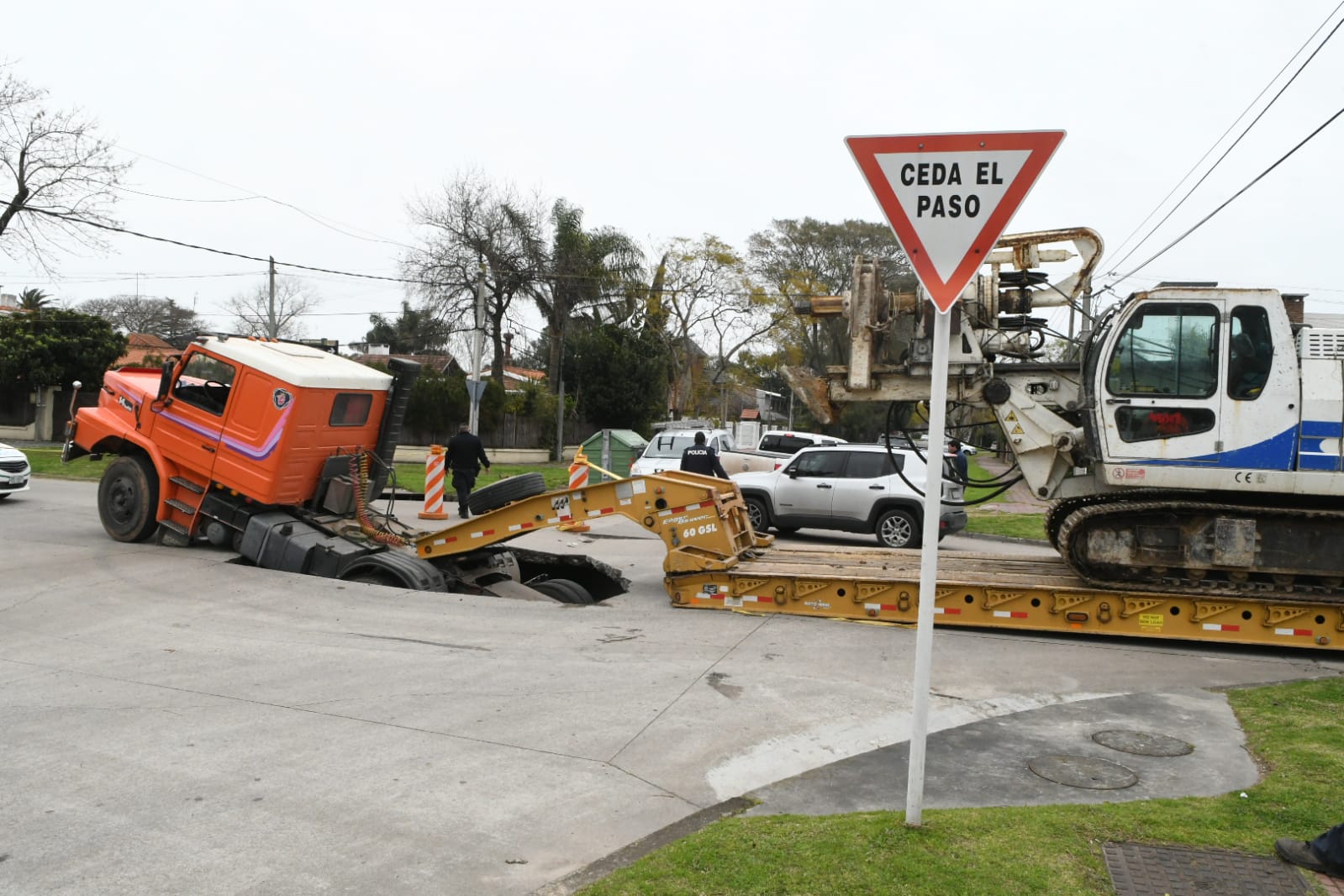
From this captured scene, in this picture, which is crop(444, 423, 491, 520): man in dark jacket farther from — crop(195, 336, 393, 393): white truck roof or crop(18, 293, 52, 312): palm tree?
crop(18, 293, 52, 312): palm tree

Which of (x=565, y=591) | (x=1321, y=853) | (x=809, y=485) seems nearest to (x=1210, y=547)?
(x=1321, y=853)

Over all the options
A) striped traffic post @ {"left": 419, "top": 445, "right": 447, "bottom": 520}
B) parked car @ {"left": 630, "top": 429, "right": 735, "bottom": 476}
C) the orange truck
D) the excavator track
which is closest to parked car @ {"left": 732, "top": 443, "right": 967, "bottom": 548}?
parked car @ {"left": 630, "top": 429, "right": 735, "bottom": 476}

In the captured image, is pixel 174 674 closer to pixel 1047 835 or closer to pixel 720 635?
pixel 720 635

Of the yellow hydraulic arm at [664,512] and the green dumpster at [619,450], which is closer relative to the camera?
the yellow hydraulic arm at [664,512]

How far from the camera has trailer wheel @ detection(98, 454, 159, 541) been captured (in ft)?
39.6

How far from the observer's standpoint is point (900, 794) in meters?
5.23

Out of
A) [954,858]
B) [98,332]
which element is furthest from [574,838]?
[98,332]

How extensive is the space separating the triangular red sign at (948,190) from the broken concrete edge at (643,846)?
103 inches

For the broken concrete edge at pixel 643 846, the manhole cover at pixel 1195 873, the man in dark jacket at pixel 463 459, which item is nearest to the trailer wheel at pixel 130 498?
the man in dark jacket at pixel 463 459

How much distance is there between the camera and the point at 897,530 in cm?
1659

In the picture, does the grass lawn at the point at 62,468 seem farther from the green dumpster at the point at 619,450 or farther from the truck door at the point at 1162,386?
the truck door at the point at 1162,386

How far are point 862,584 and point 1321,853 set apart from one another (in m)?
5.63

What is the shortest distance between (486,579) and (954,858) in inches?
323

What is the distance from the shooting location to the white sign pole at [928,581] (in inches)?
171
